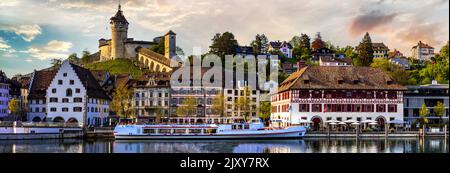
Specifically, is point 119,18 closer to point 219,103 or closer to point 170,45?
point 170,45

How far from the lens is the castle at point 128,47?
115369 mm

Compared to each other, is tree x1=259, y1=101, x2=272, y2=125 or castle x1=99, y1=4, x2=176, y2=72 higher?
castle x1=99, y1=4, x2=176, y2=72

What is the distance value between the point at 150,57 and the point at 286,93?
54.2m

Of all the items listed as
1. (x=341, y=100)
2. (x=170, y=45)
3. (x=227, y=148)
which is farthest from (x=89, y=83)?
(x=170, y=45)

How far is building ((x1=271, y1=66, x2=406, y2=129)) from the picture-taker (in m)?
62.2

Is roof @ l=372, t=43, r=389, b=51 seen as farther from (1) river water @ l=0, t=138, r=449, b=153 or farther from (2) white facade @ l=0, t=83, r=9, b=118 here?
(2) white facade @ l=0, t=83, r=9, b=118

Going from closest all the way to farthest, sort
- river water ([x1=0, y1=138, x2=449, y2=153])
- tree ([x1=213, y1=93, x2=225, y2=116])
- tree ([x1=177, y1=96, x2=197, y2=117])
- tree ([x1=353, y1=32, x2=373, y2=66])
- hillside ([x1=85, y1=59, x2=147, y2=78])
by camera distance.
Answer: river water ([x1=0, y1=138, x2=449, y2=153])
tree ([x1=213, y1=93, x2=225, y2=116])
tree ([x1=177, y1=96, x2=197, y2=117])
tree ([x1=353, y1=32, x2=373, y2=66])
hillside ([x1=85, y1=59, x2=147, y2=78])

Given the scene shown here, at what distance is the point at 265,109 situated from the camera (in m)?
→ 74.1

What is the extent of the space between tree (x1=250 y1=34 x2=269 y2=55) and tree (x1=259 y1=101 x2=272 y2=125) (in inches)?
1882

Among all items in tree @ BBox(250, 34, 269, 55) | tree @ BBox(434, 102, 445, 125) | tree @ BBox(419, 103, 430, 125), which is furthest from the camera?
tree @ BBox(250, 34, 269, 55)

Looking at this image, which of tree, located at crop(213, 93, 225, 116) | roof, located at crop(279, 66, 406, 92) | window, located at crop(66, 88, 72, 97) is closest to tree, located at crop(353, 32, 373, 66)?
roof, located at crop(279, 66, 406, 92)

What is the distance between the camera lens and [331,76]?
64062 millimetres
